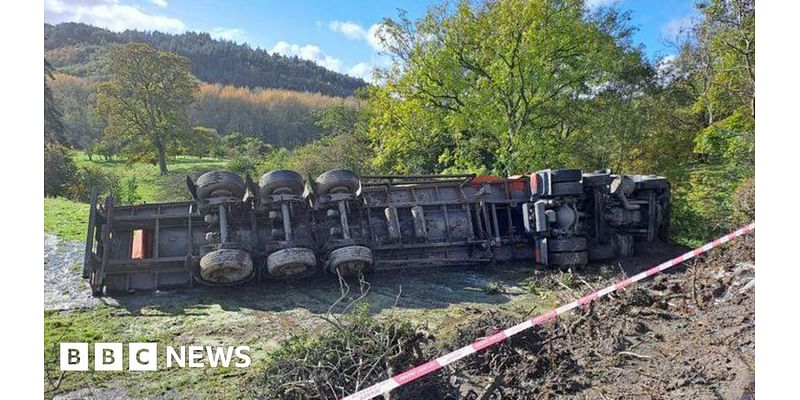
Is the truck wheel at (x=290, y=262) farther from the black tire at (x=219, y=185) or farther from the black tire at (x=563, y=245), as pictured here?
the black tire at (x=563, y=245)

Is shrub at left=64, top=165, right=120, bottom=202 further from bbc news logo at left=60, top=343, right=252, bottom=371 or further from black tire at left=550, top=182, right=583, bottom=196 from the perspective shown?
black tire at left=550, top=182, right=583, bottom=196

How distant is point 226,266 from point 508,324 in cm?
228

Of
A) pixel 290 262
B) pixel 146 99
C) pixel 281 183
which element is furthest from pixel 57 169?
pixel 290 262

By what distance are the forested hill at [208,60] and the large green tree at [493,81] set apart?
476mm

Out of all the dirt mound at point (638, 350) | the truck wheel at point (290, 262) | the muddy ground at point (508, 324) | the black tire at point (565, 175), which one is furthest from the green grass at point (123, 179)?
the black tire at point (565, 175)

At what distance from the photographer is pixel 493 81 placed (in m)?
4.79

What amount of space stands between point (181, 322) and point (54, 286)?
2.60 ft

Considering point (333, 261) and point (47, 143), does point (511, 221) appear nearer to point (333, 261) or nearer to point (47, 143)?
point (333, 261)

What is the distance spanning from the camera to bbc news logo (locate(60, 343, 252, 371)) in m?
3.01

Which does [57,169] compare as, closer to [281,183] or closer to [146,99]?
[146,99]

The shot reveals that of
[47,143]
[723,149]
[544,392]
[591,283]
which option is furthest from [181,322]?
[723,149]

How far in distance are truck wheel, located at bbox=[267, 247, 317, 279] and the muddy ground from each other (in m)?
0.14

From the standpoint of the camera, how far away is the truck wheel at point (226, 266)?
442 cm

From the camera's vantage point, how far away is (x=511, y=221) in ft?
20.0
